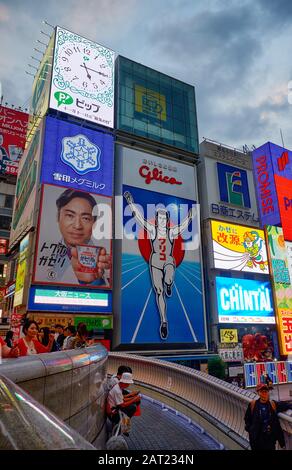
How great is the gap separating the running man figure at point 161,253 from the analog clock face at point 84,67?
37.4 ft

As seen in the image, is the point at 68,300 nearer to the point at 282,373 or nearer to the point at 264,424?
the point at 282,373

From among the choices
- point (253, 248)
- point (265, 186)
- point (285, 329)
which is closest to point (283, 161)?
point (265, 186)

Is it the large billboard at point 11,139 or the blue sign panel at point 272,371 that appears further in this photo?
the large billboard at point 11,139

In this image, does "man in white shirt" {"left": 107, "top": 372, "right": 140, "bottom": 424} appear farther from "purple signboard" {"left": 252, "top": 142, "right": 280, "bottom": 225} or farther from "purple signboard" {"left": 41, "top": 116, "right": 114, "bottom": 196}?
"purple signboard" {"left": 252, "top": 142, "right": 280, "bottom": 225}

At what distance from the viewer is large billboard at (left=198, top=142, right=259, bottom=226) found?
122 feet

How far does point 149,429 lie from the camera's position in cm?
788

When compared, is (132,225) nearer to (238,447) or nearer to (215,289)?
(215,289)

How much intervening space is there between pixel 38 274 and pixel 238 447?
20277mm

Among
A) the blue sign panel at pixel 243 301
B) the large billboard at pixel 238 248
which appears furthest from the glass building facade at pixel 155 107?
the blue sign panel at pixel 243 301

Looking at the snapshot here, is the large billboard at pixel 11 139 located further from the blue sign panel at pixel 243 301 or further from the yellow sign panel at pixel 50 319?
the blue sign panel at pixel 243 301

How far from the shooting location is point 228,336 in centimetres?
3272

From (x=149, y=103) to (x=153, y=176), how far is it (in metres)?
9.27

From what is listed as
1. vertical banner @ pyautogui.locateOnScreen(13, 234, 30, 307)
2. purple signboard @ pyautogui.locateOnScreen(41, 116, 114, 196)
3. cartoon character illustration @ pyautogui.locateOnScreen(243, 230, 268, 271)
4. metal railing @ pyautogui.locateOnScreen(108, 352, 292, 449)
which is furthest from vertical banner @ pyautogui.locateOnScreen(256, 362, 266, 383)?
purple signboard @ pyautogui.locateOnScreen(41, 116, 114, 196)

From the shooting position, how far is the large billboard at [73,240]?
999 inches
